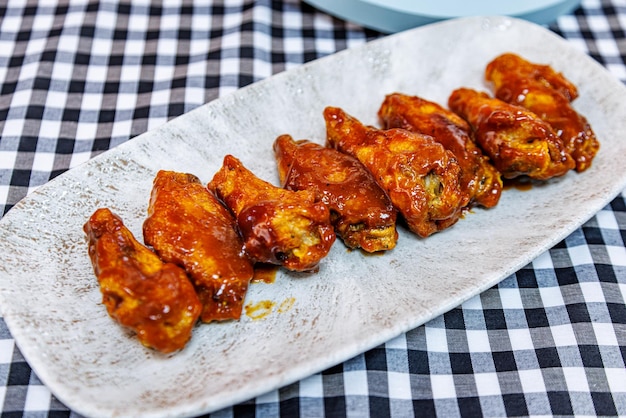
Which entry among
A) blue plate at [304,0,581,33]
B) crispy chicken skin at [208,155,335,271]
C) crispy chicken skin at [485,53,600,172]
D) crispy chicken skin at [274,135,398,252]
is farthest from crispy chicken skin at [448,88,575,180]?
blue plate at [304,0,581,33]

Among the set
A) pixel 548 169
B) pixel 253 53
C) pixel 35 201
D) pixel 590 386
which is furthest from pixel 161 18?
pixel 590 386

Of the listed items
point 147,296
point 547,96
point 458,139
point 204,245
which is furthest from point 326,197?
point 547,96

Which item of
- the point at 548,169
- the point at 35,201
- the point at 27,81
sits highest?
the point at 548,169

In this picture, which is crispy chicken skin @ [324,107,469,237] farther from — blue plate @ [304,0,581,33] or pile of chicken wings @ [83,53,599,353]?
blue plate @ [304,0,581,33]

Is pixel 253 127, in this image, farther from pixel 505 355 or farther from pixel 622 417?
pixel 622 417

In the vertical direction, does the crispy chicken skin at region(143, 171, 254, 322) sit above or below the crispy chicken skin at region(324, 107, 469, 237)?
below

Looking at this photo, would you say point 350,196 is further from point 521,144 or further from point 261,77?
point 261,77
